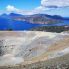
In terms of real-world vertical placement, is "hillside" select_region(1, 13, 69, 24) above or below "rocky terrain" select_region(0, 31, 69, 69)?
above

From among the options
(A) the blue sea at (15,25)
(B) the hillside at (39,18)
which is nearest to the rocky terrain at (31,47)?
(A) the blue sea at (15,25)

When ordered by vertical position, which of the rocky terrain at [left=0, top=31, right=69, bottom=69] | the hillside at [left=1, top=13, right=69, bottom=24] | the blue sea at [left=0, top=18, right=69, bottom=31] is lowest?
the rocky terrain at [left=0, top=31, right=69, bottom=69]

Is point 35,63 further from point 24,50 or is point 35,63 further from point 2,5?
point 2,5

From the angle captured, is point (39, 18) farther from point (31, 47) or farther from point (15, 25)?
point (31, 47)

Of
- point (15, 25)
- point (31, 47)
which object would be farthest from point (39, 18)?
point (31, 47)

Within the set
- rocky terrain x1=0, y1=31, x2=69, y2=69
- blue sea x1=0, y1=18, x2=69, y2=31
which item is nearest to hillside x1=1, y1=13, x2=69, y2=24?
blue sea x1=0, y1=18, x2=69, y2=31

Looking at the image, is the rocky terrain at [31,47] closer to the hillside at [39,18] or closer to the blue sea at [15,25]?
the blue sea at [15,25]

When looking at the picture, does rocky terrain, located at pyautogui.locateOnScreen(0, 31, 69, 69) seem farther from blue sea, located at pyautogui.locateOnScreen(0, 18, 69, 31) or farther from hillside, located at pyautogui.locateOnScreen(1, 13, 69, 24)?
hillside, located at pyautogui.locateOnScreen(1, 13, 69, 24)

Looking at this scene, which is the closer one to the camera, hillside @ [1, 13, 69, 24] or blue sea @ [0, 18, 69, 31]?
blue sea @ [0, 18, 69, 31]
